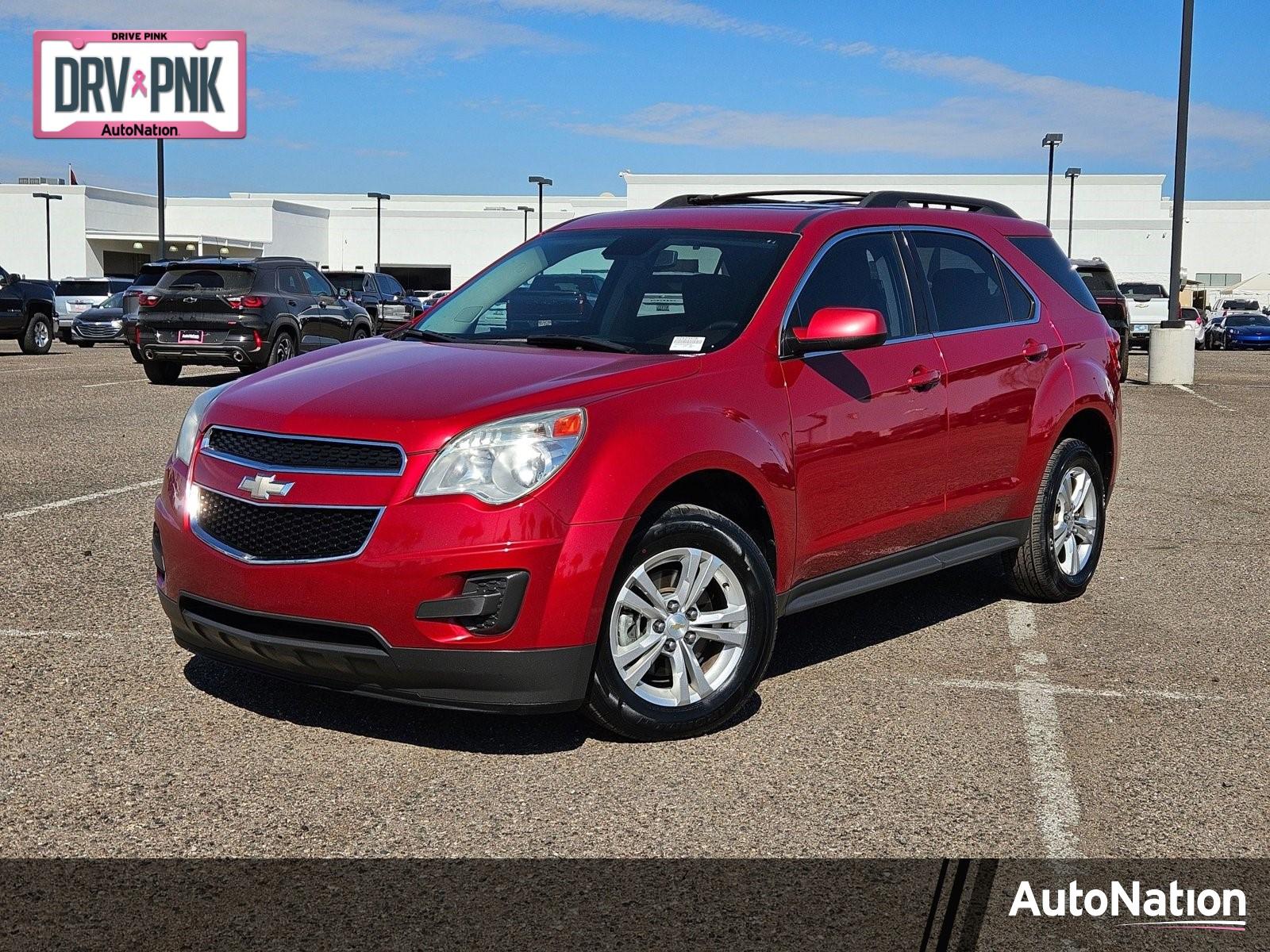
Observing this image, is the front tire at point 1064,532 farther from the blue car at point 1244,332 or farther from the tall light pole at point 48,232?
the tall light pole at point 48,232

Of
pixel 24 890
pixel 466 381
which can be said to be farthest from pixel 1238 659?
pixel 24 890

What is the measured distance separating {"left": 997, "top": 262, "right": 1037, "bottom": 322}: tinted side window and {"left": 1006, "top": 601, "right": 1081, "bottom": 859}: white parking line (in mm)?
1423

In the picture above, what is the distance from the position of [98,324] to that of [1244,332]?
109ft

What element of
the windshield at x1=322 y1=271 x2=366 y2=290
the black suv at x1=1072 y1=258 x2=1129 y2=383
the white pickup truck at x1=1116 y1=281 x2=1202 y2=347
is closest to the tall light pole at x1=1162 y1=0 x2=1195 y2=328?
the black suv at x1=1072 y1=258 x2=1129 y2=383

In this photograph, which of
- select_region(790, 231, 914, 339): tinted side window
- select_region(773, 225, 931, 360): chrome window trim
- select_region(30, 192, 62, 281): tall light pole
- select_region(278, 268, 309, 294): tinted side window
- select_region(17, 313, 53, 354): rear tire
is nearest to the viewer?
select_region(773, 225, 931, 360): chrome window trim

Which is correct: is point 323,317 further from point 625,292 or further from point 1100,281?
point 625,292

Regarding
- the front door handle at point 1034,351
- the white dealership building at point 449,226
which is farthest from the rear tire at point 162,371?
the white dealership building at point 449,226

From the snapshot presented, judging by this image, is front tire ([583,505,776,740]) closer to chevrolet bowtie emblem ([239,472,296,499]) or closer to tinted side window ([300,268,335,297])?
chevrolet bowtie emblem ([239,472,296,499])

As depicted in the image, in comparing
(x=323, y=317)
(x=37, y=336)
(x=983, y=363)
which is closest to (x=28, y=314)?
(x=37, y=336)

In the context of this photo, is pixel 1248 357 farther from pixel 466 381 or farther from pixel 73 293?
pixel 466 381

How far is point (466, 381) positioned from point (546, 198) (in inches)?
4029

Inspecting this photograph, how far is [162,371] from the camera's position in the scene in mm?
20594

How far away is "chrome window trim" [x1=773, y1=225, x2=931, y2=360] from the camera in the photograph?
17.5ft

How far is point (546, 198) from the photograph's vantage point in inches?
4141
